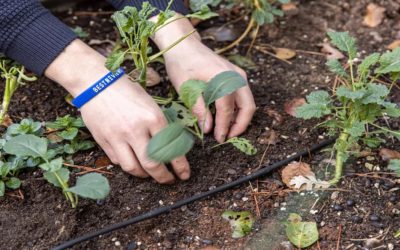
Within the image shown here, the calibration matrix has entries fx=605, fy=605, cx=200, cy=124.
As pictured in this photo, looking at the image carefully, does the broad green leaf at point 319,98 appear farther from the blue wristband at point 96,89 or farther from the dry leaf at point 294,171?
the blue wristband at point 96,89

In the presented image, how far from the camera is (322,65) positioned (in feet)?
7.03

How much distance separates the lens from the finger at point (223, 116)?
5.57ft

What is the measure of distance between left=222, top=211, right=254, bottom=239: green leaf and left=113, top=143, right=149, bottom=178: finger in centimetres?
27

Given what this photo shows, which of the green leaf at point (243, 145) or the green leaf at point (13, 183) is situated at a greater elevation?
the green leaf at point (13, 183)

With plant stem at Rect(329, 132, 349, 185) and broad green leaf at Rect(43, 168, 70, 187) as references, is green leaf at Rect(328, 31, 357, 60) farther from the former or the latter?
broad green leaf at Rect(43, 168, 70, 187)

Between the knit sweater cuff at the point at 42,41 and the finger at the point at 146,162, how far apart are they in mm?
384

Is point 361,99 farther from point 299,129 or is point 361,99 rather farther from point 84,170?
point 84,170

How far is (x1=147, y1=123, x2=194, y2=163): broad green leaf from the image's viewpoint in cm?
140

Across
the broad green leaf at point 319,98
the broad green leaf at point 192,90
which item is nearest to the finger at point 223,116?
the broad green leaf at point 192,90

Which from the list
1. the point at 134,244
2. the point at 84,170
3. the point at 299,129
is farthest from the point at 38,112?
the point at 299,129

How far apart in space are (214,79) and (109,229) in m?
0.48

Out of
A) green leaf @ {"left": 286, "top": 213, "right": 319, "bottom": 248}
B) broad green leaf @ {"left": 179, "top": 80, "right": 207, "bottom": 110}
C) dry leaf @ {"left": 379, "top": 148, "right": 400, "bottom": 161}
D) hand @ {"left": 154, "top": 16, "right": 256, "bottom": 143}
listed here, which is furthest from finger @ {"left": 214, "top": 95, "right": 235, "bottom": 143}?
dry leaf @ {"left": 379, "top": 148, "right": 400, "bottom": 161}

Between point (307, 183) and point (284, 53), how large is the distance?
2.18ft

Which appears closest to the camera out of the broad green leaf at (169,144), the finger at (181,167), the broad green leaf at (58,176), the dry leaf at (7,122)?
the broad green leaf at (169,144)
